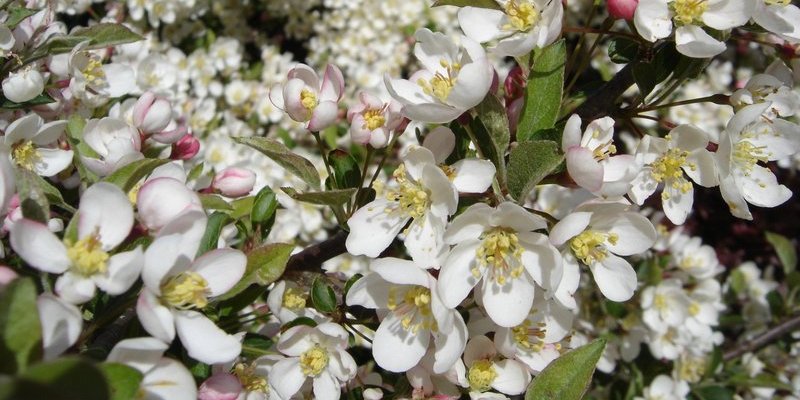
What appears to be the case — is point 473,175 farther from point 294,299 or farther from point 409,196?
point 294,299

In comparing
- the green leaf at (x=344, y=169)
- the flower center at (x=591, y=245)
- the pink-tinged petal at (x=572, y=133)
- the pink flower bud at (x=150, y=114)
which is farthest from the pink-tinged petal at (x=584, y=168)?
the pink flower bud at (x=150, y=114)

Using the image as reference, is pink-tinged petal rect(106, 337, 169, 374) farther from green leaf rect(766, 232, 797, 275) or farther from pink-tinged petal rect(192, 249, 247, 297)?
green leaf rect(766, 232, 797, 275)

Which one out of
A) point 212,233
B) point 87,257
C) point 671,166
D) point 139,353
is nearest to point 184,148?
point 212,233

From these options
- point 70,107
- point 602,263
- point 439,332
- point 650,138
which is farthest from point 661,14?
point 70,107

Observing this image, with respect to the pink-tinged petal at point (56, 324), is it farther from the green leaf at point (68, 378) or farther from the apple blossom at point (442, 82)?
the apple blossom at point (442, 82)

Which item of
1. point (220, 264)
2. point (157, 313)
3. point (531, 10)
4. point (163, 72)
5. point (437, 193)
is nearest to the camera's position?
point (157, 313)

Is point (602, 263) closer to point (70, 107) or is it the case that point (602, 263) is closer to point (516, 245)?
point (516, 245)

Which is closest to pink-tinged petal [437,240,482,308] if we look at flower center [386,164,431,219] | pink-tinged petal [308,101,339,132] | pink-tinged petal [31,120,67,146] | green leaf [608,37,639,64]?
flower center [386,164,431,219]
